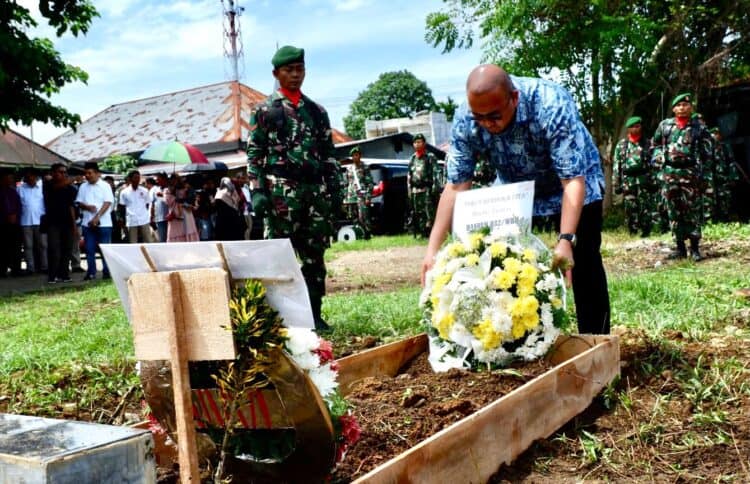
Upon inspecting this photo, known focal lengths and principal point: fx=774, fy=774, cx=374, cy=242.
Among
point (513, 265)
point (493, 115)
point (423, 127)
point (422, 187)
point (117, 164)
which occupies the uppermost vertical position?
point (423, 127)

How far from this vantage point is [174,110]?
39.0 metres

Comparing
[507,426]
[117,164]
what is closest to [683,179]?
[507,426]

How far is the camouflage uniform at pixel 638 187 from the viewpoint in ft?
45.8

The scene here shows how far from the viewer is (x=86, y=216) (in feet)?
43.7

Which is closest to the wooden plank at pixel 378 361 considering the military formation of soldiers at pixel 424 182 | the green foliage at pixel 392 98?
the military formation of soldiers at pixel 424 182

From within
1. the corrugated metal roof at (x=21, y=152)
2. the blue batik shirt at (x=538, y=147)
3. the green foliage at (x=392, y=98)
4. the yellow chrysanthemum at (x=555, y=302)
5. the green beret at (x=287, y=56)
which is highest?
the green foliage at (x=392, y=98)

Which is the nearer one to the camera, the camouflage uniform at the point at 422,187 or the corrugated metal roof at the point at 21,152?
the camouflage uniform at the point at 422,187

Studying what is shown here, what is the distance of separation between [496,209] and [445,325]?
69 centimetres

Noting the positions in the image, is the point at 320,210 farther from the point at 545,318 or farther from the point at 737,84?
the point at 737,84

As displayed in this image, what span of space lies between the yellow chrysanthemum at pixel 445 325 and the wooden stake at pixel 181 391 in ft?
6.10

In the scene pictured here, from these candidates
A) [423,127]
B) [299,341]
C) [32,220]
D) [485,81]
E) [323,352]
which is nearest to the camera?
[299,341]

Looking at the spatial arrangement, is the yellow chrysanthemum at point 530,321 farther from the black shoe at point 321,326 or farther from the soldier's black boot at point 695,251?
the soldier's black boot at point 695,251

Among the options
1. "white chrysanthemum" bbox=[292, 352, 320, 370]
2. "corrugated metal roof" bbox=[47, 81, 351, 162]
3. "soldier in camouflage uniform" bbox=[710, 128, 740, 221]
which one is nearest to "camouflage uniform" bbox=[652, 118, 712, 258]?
"soldier in camouflage uniform" bbox=[710, 128, 740, 221]

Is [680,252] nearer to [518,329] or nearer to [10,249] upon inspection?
[518,329]
